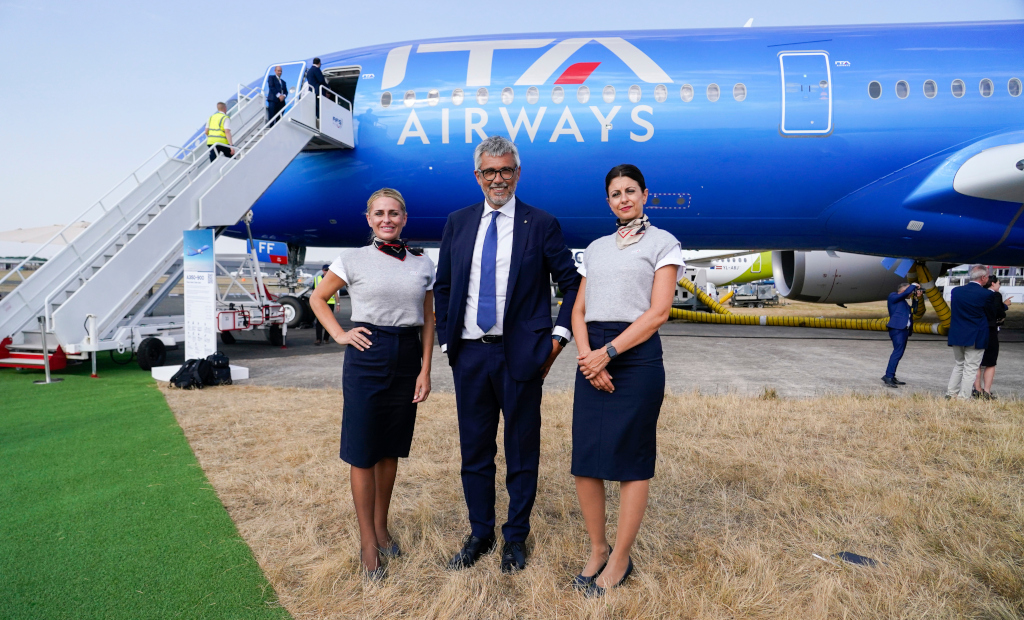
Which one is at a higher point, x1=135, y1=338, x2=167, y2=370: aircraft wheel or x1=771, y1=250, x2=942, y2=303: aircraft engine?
x1=771, y1=250, x2=942, y2=303: aircraft engine

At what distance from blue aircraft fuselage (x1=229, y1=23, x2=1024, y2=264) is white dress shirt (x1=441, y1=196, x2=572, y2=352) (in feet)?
20.4

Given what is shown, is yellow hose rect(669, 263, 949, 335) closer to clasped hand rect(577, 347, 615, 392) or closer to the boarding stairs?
the boarding stairs

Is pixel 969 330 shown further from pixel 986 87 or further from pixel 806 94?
pixel 986 87

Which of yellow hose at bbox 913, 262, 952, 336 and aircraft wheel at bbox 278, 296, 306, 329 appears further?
aircraft wheel at bbox 278, 296, 306, 329

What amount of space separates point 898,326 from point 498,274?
21.5 feet

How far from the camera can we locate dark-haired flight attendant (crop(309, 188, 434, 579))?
238cm

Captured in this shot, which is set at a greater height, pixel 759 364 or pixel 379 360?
pixel 379 360

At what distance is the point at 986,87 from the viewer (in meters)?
8.10

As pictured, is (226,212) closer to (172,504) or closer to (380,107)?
(380,107)

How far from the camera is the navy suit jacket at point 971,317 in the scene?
5.49 meters

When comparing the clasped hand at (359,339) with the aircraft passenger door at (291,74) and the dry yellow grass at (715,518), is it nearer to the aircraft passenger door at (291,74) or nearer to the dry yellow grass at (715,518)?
the dry yellow grass at (715,518)

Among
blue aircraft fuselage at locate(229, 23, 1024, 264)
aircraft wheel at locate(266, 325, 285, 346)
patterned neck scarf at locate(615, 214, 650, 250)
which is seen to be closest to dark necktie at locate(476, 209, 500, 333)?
patterned neck scarf at locate(615, 214, 650, 250)

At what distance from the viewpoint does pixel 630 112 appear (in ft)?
26.7

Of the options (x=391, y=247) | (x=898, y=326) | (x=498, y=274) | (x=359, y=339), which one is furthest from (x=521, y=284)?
(x=898, y=326)
